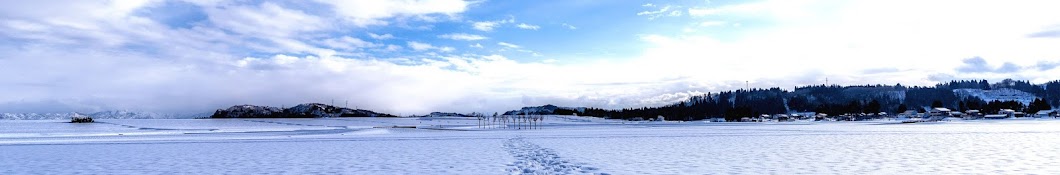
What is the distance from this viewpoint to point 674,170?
Result: 776 inches

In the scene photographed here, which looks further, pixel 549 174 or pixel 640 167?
pixel 640 167

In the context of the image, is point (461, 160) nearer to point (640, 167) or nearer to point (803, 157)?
point (640, 167)

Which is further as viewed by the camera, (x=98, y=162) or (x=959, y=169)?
(x=98, y=162)

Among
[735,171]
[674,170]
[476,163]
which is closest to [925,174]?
[735,171]

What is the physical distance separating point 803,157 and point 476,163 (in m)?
11.2

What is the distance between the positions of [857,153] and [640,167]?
10.1 meters

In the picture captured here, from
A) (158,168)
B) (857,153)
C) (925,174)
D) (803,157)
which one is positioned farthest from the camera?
(857,153)

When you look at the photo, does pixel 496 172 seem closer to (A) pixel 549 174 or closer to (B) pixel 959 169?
(A) pixel 549 174

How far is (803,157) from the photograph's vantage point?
2389 centimetres

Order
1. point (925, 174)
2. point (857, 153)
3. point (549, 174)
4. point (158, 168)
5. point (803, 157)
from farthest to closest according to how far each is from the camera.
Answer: point (857, 153)
point (803, 157)
point (158, 168)
point (549, 174)
point (925, 174)

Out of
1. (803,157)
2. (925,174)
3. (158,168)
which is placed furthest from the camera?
(803,157)

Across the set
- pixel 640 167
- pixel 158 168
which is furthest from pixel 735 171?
pixel 158 168

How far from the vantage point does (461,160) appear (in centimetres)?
2480

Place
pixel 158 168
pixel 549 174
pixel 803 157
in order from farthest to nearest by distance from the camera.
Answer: pixel 803 157 → pixel 158 168 → pixel 549 174
